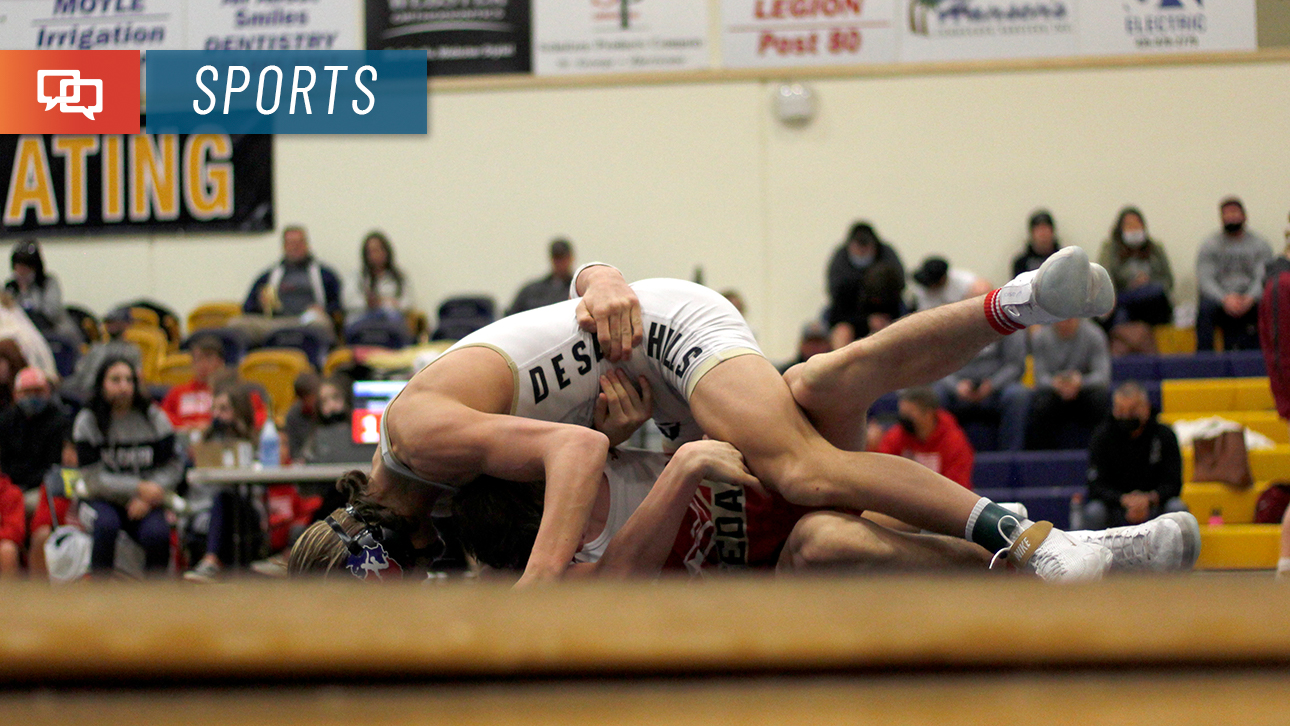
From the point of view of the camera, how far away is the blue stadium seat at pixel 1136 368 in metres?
6.59

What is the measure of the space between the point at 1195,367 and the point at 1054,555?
5.27m

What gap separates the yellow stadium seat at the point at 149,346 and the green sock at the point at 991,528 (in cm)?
643

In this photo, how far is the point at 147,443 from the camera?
15.6ft

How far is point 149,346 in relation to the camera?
299 inches

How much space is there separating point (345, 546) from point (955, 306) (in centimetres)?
129

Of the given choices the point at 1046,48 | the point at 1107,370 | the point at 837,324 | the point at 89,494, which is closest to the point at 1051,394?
the point at 1107,370

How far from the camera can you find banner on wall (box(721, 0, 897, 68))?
847cm

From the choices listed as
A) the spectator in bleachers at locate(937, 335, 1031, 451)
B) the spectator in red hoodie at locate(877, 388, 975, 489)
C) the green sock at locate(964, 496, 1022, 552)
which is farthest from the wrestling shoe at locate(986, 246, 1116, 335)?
the spectator in bleachers at locate(937, 335, 1031, 451)

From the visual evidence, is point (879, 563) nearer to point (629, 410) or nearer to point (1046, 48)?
point (629, 410)

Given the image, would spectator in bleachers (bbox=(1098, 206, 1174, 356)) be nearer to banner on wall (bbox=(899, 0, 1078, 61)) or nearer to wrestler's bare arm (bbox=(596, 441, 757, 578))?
banner on wall (bbox=(899, 0, 1078, 61))

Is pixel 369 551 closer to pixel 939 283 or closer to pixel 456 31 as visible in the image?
pixel 939 283

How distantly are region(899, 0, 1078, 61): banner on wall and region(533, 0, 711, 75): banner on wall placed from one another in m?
1.59

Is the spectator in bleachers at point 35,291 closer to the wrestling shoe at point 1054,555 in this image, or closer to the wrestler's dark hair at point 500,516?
the wrestler's dark hair at point 500,516
